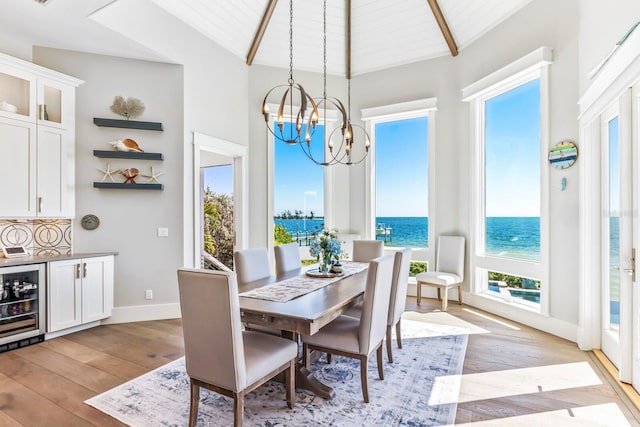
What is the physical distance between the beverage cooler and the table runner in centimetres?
244

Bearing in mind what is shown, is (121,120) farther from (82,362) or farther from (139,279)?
(82,362)

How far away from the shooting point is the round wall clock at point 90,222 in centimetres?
390

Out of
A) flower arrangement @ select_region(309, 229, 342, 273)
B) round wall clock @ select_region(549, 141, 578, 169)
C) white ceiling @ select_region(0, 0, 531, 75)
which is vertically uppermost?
white ceiling @ select_region(0, 0, 531, 75)

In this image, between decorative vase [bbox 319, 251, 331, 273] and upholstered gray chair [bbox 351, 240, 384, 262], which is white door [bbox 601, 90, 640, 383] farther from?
decorative vase [bbox 319, 251, 331, 273]

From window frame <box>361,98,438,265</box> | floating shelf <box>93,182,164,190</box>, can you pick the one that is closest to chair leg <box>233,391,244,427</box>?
floating shelf <box>93,182,164,190</box>

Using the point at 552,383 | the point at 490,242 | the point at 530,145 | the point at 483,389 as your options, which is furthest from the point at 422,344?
the point at 530,145

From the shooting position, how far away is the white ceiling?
3.57m

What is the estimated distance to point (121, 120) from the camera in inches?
157

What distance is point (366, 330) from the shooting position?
2.28 metres

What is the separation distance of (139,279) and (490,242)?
4.57 metres

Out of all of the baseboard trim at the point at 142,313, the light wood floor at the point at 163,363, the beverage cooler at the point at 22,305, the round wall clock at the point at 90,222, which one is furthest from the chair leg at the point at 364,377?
the round wall clock at the point at 90,222

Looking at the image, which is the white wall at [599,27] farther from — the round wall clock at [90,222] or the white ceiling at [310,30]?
the round wall clock at [90,222]

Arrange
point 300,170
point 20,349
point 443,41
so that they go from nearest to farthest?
point 20,349
point 443,41
point 300,170

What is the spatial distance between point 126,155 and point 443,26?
455 cm
